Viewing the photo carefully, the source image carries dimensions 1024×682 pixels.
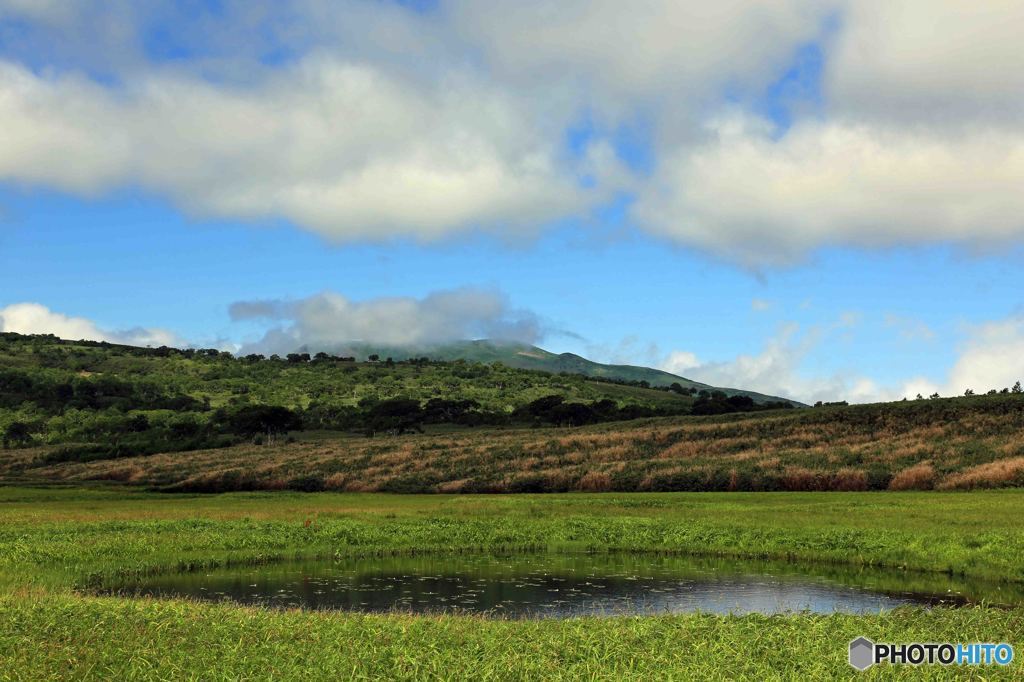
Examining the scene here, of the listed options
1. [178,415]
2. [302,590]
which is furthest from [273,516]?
[178,415]

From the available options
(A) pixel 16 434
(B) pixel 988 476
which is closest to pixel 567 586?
(B) pixel 988 476

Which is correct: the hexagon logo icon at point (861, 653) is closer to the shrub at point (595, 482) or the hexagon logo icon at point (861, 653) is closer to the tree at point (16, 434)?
the shrub at point (595, 482)

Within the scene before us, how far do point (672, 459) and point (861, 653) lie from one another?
203 ft

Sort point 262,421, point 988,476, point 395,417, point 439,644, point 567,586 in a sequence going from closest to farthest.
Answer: point 439,644, point 567,586, point 988,476, point 262,421, point 395,417

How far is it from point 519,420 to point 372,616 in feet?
414

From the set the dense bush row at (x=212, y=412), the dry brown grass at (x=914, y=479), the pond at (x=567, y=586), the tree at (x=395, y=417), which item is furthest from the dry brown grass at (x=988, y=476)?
the tree at (x=395, y=417)

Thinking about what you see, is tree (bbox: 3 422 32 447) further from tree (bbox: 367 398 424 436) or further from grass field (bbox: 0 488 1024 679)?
grass field (bbox: 0 488 1024 679)

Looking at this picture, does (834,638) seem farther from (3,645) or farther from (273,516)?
(273,516)

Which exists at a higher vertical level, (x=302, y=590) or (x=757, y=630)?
(x=757, y=630)

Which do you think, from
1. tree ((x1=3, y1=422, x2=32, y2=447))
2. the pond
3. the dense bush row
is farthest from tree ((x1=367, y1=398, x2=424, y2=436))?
the pond

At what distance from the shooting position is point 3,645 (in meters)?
17.3

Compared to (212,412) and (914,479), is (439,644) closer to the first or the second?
(914,479)

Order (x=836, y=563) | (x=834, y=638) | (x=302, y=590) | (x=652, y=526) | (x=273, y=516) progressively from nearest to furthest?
(x=834, y=638) < (x=302, y=590) < (x=836, y=563) < (x=652, y=526) < (x=273, y=516)

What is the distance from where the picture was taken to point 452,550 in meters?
42.0
